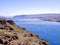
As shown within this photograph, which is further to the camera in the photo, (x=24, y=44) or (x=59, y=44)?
(x=59, y=44)

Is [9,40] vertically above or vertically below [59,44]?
above

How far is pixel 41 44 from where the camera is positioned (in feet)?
78.0

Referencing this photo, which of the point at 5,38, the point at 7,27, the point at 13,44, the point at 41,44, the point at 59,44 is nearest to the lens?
the point at 13,44

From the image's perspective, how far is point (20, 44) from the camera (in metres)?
21.3

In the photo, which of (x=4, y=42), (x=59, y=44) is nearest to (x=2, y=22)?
(x=4, y=42)

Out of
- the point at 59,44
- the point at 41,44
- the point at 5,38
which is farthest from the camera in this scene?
the point at 59,44

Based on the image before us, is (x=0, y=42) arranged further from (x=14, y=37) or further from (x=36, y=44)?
(x=36, y=44)

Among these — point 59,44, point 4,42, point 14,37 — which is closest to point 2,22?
point 14,37

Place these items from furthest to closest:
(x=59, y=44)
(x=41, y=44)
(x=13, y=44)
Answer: (x=59, y=44) → (x=41, y=44) → (x=13, y=44)

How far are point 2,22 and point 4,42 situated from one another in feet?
44.4

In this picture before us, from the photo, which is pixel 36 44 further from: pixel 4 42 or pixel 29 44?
pixel 4 42

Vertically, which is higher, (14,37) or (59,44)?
(14,37)

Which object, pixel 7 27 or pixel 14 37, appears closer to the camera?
pixel 14 37

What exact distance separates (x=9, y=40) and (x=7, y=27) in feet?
35.2
